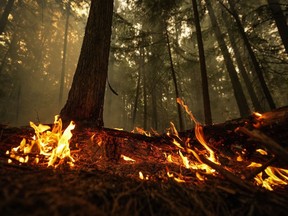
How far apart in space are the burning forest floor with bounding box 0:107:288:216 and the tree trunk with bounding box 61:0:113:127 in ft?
2.26

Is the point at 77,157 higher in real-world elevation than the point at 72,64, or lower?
lower

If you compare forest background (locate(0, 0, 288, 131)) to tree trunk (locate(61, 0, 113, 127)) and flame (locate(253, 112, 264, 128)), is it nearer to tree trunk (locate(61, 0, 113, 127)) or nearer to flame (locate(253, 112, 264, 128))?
tree trunk (locate(61, 0, 113, 127))

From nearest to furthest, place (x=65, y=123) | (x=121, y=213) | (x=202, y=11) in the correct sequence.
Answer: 1. (x=121, y=213)
2. (x=65, y=123)
3. (x=202, y=11)

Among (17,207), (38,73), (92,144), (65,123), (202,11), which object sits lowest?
(17,207)

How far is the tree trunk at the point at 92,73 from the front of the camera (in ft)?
13.1

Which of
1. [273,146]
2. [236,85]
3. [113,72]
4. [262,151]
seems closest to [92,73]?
[262,151]

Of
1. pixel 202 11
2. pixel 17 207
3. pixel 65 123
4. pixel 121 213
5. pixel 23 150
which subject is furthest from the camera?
pixel 202 11

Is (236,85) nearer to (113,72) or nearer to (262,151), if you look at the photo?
(262,151)

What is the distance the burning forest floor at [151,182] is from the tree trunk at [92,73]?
69 centimetres

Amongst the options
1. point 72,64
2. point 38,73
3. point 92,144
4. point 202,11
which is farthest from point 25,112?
point 92,144

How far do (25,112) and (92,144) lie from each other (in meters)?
28.5

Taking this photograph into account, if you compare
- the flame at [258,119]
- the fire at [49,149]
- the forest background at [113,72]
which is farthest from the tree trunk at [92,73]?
the forest background at [113,72]

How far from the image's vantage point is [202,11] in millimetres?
9203

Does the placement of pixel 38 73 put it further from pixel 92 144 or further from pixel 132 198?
pixel 132 198
